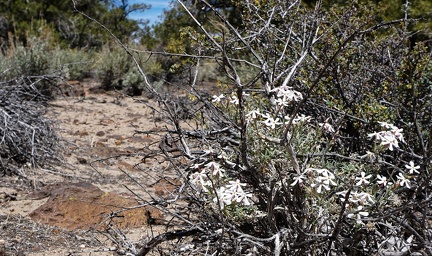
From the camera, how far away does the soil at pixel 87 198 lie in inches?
139

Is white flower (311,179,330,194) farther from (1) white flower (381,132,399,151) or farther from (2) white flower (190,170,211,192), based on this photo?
(2) white flower (190,170,211,192)

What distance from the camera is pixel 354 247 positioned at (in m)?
2.50

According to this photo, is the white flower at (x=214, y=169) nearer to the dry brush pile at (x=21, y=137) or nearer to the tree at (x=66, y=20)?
the dry brush pile at (x=21, y=137)

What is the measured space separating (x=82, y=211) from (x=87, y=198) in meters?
0.23

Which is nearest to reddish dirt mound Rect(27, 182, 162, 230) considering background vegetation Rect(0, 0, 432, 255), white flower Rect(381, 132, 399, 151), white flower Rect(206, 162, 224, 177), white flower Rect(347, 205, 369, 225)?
background vegetation Rect(0, 0, 432, 255)

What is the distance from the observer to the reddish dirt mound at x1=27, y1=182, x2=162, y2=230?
428 cm

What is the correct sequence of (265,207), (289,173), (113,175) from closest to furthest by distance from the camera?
(289,173) < (265,207) < (113,175)

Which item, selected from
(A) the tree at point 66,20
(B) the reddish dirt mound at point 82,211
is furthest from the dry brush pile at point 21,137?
(A) the tree at point 66,20

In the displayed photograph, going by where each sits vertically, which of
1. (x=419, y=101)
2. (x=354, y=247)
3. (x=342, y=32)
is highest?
(x=342, y=32)

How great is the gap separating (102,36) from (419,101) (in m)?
16.9

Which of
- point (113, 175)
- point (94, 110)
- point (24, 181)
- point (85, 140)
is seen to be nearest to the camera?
point (24, 181)

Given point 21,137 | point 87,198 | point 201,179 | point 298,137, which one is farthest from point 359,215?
point 21,137

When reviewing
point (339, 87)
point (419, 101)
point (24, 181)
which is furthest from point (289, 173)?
point (24, 181)

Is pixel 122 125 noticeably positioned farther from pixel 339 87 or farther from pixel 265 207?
pixel 265 207
